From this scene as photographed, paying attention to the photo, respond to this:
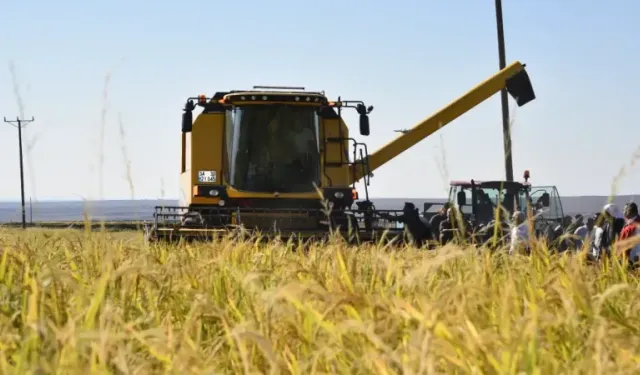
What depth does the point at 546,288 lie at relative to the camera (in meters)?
3.13

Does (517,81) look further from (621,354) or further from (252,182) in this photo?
(621,354)

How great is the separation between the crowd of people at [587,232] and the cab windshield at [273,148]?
178cm

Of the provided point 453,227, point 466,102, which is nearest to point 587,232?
point 453,227

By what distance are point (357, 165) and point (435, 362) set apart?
13.9m

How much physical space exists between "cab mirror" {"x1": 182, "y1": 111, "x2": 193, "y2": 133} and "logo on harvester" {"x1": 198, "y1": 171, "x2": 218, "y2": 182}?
2.34 ft

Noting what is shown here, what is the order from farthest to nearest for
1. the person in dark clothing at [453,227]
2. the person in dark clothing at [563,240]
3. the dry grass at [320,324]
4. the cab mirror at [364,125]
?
1. the cab mirror at [364,125]
2. the person in dark clothing at [563,240]
3. the person in dark clothing at [453,227]
4. the dry grass at [320,324]

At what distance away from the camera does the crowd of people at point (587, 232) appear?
4594 mm

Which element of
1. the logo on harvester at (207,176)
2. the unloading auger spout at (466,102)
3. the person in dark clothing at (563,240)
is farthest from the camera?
the unloading auger spout at (466,102)

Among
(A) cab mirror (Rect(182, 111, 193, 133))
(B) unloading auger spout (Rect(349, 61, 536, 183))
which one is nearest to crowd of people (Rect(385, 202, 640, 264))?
(B) unloading auger spout (Rect(349, 61, 536, 183))

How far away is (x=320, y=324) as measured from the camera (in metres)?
2.53

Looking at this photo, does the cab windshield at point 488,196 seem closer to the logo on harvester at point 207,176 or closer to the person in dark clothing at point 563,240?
the person in dark clothing at point 563,240

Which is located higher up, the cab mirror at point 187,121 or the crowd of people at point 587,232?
the cab mirror at point 187,121

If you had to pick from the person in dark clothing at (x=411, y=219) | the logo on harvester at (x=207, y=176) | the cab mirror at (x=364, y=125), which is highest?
the cab mirror at (x=364, y=125)

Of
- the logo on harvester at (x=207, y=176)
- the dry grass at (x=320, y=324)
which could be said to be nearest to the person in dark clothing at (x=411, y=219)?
the logo on harvester at (x=207, y=176)
